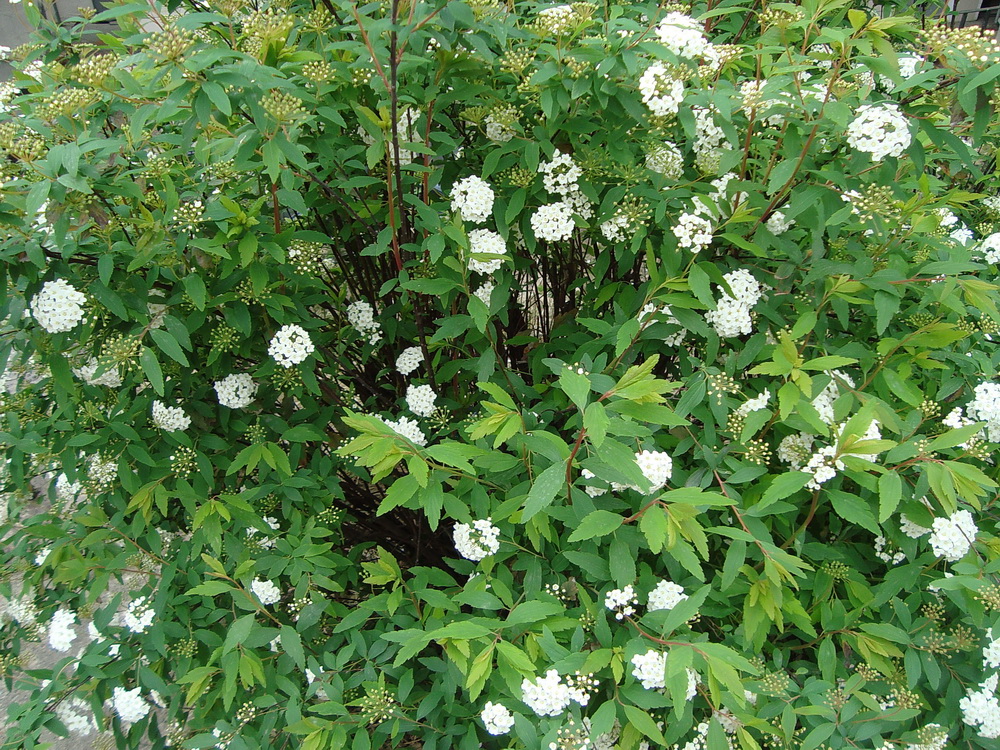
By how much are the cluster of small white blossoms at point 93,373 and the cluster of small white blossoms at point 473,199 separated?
1098 millimetres

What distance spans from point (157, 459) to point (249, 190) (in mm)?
899

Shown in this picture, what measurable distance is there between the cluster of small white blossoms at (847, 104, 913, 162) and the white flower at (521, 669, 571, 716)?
157 cm

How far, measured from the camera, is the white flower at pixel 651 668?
1.68 metres

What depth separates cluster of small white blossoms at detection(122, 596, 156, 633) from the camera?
2146 millimetres

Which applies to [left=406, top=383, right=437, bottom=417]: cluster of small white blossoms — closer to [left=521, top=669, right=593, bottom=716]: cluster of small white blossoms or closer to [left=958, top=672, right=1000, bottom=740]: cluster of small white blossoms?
[left=521, top=669, right=593, bottom=716]: cluster of small white blossoms

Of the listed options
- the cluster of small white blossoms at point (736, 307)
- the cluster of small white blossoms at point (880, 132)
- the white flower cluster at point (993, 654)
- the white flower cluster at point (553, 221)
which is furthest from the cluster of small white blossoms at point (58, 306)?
the white flower cluster at point (993, 654)

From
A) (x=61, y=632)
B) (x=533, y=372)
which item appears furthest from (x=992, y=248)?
(x=61, y=632)

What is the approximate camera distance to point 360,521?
2982 millimetres

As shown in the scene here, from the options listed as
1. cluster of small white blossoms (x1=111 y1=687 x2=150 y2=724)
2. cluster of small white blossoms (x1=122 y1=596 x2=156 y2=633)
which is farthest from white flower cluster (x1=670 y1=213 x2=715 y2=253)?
cluster of small white blossoms (x1=111 y1=687 x2=150 y2=724)

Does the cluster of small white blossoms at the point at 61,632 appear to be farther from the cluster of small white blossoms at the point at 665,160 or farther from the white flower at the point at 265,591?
the cluster of small white blossoms at the point at 665,160

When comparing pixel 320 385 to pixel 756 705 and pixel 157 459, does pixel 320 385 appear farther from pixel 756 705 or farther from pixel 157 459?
pixel 756 705

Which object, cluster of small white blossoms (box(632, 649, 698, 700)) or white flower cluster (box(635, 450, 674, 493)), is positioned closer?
cluster of small white blossoms (box(632, 649, 698, 700))

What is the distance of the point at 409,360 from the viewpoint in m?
2.42

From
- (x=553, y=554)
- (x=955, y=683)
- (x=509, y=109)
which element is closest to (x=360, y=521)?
(x=553, y=554)
